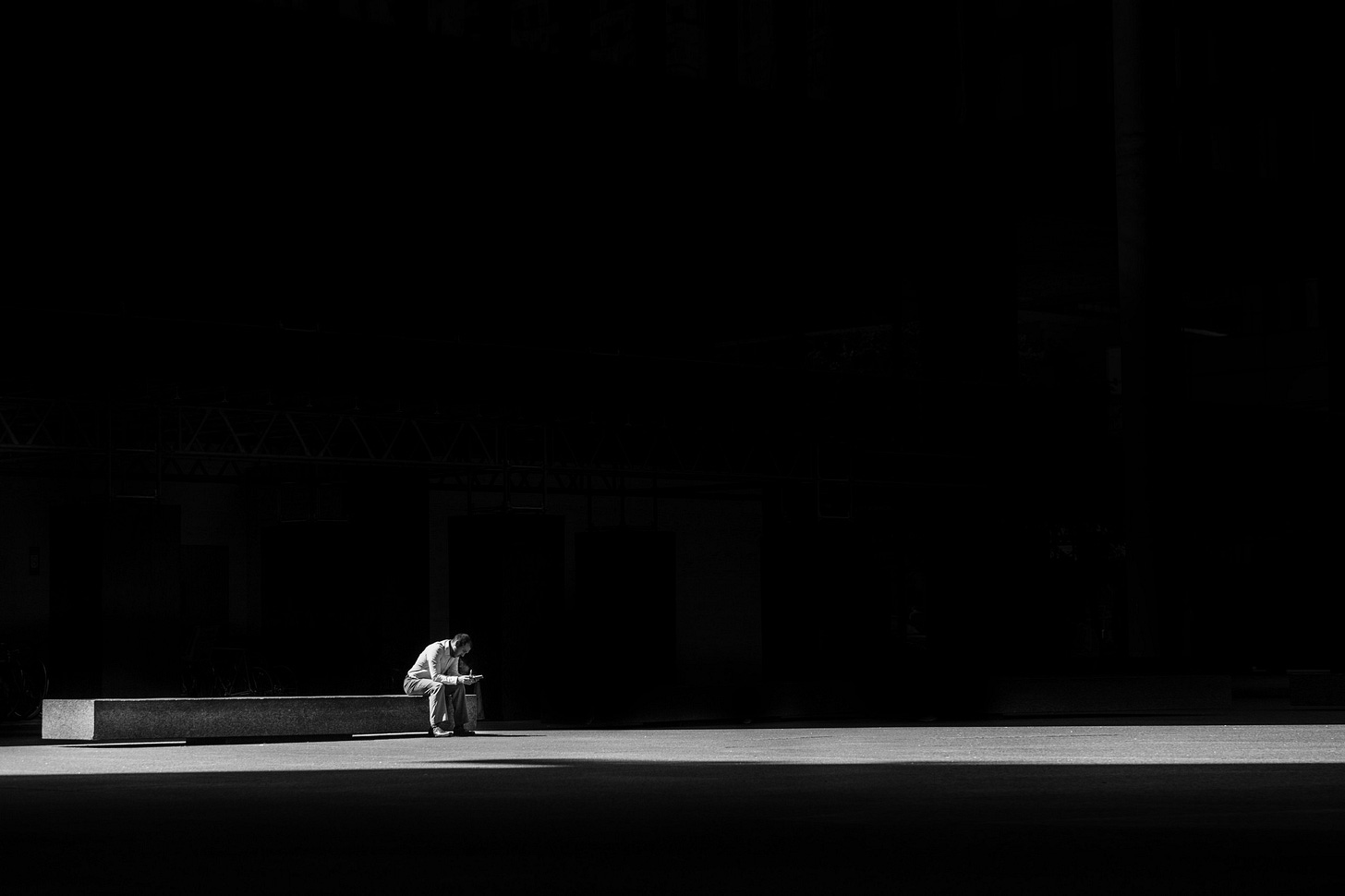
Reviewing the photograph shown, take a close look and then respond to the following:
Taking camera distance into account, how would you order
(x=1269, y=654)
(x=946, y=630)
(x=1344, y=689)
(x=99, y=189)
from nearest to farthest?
(x=99, y=189)
(x=1344, y=689)
(x=946, y=630)
(x=1269, y=654)

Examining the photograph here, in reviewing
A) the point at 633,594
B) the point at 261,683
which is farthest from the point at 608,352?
the point at 261,683

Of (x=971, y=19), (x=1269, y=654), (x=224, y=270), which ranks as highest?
(x=971, y=19)

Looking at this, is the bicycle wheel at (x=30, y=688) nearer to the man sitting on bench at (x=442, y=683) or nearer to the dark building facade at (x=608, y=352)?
the dark building facade at (x=608, y=352)

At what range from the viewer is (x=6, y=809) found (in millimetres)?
13711

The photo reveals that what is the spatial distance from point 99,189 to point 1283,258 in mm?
26751

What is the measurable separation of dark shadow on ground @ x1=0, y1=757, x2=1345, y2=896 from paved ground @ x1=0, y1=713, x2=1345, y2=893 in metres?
0.03

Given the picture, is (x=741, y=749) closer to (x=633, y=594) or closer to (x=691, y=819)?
(x=691, y=819)

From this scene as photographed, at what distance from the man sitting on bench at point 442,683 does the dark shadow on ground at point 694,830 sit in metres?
9.46

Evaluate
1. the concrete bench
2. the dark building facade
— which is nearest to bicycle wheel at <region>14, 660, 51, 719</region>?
the dark building facade

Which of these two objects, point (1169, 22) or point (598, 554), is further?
point (1169, 22)

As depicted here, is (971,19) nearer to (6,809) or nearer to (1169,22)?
(1169,22)

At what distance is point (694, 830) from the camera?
11.7 m

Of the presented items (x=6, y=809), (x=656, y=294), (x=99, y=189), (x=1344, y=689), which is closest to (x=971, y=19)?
(x=656, y=294)

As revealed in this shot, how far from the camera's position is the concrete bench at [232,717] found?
2486 cm
